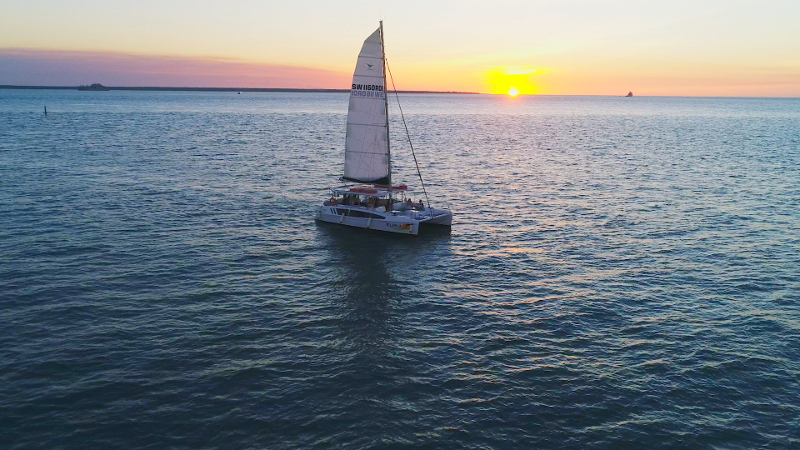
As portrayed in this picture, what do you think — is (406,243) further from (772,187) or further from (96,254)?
(772,187)

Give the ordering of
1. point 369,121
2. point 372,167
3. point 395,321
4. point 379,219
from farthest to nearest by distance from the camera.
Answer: point 372,167 → point 369,121 → point 379,219 → point 395,321

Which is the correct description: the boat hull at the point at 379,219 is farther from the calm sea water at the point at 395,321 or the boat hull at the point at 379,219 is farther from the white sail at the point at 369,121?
the white sail at the point at 369,121

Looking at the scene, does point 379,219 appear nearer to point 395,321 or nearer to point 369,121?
point 369,121

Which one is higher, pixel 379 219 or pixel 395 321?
pixel 379 219

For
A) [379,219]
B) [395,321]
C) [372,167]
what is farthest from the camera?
[372,167]

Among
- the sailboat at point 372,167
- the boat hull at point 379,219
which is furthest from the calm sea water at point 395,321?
the sailboat at point 372,167

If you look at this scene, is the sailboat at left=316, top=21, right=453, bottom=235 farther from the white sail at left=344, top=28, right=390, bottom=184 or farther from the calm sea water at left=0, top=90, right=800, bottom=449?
the calm sea water at left=0, top=90, right=800, bottom=449

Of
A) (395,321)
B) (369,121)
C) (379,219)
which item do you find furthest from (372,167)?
(395,321)
